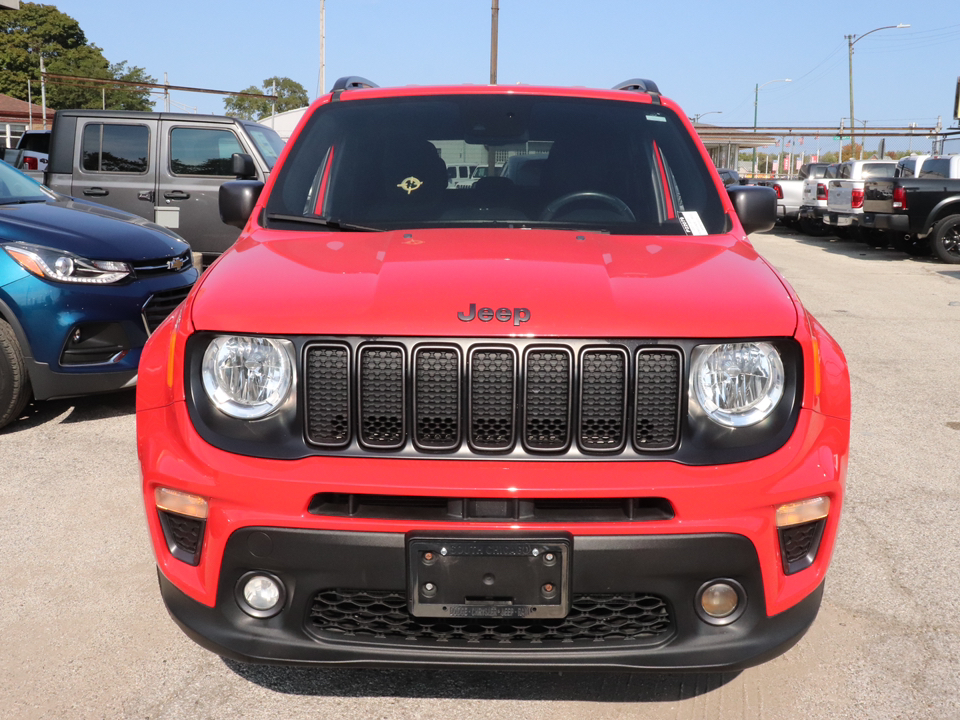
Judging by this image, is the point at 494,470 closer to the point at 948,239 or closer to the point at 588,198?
the point at 588,198

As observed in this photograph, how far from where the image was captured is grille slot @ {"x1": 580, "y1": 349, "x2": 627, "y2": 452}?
2.30 metres

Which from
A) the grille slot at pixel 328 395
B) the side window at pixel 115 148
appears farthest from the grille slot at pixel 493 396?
the side window at pixel 115 148

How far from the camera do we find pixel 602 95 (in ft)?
12.4

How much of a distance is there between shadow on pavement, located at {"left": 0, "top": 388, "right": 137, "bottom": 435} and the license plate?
13.1 feet

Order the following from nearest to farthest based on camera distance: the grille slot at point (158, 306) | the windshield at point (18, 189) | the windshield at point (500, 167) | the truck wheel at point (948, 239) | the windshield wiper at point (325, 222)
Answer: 1. the windshield wiper at point (325, 222)
2. the windshield at point (500, 167)
3. the grille slot at point (158, 306)
4. the windshield at point (18, 189)
5. the truck wheel at point (948, 239)

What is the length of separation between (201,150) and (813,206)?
1597cm

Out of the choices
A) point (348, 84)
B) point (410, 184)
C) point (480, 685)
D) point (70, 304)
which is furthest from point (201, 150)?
point (480, 685)

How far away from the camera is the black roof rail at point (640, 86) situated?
395 centimetres

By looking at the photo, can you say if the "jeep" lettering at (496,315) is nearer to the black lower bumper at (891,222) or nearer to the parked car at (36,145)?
the black lower bumper at (891,222)

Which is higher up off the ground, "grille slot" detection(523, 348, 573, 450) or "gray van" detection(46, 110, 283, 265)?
"gray van" detection(46, 110, 283, 265)

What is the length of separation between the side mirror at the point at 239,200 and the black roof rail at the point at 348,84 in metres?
0.53

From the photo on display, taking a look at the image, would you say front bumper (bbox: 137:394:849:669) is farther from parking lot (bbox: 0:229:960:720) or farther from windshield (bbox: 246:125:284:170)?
windshield (bbox: 246:125:284:170)

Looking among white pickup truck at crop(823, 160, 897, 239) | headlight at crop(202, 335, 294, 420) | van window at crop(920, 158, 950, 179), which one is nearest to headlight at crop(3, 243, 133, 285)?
headlight at crop(202, 335, 294, 420)

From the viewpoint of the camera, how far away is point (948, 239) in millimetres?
16375
